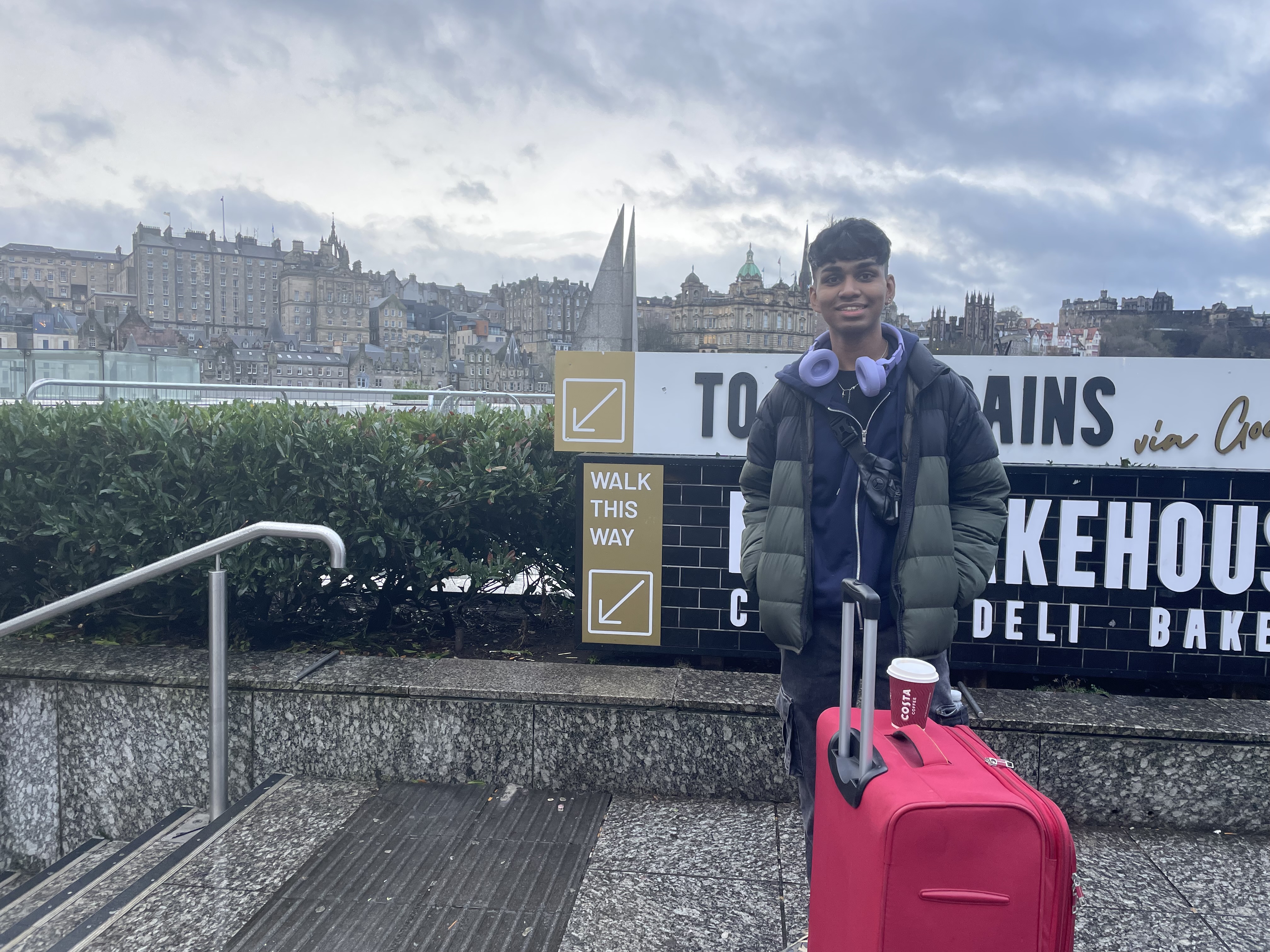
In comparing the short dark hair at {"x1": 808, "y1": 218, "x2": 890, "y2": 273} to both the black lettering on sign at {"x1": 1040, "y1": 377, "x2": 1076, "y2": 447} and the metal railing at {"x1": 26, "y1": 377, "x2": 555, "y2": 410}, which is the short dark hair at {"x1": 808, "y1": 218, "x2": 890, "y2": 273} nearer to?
the black lettering on sign at {"x1": 1040, "y1": 377, "x2": 1076, "y2": 447}

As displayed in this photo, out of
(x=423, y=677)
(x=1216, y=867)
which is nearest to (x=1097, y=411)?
(x=1216, y=867)

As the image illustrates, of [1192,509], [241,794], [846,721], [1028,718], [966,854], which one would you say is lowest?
[241,794]

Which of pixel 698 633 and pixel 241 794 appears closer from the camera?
pixel 241 794

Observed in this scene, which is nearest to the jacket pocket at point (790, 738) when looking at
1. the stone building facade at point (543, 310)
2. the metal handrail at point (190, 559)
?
the metal handrail at point (190, 559)

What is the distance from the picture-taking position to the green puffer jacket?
2504 millimetres

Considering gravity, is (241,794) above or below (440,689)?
below

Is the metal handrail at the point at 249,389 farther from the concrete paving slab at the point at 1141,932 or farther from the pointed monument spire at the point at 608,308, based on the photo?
the concrete paving slab at the point at 1141,932

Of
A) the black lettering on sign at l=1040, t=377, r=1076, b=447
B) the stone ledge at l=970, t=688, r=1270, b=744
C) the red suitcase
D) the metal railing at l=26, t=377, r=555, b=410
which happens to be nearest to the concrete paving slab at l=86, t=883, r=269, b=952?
the red suitcase

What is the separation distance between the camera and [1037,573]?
4125 millimetres

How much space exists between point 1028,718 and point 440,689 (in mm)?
2453

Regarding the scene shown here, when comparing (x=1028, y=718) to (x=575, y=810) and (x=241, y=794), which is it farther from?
(x=241, y=794)

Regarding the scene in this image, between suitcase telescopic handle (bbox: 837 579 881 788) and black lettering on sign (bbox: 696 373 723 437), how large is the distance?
211 cm

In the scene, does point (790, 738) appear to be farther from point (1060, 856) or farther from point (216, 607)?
point (216, 607)

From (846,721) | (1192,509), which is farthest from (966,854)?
(1192,509)
